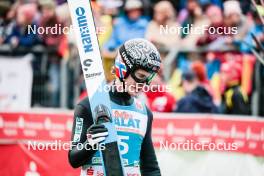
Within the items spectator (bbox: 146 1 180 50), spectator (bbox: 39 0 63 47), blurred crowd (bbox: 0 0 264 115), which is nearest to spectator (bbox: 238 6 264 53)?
blurred crowd (bbox: 0 0 264 115)

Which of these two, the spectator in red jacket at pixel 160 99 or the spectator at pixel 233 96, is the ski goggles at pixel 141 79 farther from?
the spectator at pixel 233 96

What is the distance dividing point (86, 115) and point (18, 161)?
11.3 ft

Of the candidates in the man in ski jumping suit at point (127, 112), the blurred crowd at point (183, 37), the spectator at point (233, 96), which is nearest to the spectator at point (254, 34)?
the blurred crowd at point (183, 37)

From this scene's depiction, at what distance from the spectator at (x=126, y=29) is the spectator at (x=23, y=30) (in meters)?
1.24

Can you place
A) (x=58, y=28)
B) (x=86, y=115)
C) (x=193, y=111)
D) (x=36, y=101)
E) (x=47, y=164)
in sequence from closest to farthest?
(x=86, y=115)
(x=47, y=164)
(x=193, y=111)
(x=58, y=28)
(x=36, y=101)

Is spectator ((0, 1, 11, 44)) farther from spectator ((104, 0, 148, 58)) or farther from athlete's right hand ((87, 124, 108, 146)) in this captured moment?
athlete's right hand ((87, 124, 108, 146))

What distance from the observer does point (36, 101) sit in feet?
41.1

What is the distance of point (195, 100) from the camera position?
421 inches

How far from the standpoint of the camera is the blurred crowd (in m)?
11.3

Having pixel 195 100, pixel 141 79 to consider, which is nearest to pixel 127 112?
pixel 141 79

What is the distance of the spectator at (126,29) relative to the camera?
39.3 ft

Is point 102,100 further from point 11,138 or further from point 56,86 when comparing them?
point 56,86

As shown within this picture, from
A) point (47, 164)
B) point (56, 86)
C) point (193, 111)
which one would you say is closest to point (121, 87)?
point (47, 164)

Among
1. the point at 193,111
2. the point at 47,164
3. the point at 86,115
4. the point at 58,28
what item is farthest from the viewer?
the point at 58,28
